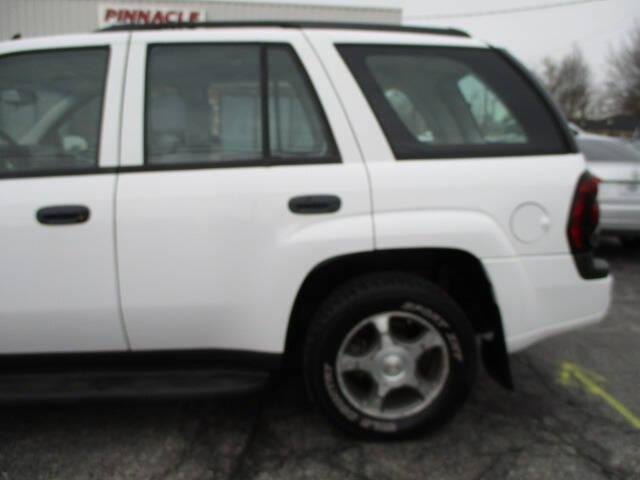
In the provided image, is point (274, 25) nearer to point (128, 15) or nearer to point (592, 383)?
point (592, 383)

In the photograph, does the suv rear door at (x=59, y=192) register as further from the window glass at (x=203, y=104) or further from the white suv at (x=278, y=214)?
the window glass at (x=203, y=104)

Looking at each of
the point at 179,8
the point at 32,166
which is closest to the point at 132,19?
the point at 179,8

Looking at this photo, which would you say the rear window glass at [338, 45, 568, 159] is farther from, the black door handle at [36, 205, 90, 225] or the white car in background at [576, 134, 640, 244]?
the white car in background at [576, 134, 640, 244]

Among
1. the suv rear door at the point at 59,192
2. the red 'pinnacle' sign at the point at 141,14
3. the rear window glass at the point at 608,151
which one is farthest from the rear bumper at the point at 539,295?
the red 'pinnacle' sign at the point at 141,14

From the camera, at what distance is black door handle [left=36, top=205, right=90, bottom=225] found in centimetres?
214

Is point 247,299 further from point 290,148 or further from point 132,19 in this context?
point 132,19

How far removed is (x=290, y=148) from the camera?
7.54 ft

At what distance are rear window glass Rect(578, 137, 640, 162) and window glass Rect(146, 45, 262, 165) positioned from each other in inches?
200

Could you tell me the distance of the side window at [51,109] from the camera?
228 centimetres

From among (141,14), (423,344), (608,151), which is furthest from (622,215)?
(141,14)

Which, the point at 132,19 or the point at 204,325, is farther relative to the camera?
the point at 132,19

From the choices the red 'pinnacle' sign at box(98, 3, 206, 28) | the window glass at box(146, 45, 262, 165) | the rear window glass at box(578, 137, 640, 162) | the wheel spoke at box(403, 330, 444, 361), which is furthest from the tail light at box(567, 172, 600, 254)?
the red 'pinnacle' sign at box(98, 3, 206, 28)

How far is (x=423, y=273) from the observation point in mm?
2639

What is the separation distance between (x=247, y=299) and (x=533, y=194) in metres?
1.30
